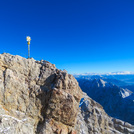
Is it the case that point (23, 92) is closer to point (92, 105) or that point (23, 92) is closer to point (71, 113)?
point (71, 113)

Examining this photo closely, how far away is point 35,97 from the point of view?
26188 mm

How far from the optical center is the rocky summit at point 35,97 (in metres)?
22.5

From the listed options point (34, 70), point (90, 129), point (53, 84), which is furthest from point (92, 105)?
point (34, 70)

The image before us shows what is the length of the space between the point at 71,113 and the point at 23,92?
45.6ft

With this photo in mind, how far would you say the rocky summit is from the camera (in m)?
22.5

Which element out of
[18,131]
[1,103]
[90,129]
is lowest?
[90,129]

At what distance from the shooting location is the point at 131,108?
547 ft

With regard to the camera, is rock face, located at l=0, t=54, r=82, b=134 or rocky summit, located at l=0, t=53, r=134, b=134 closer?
rocky summit, located at l=0, t=53, r=134, b=134

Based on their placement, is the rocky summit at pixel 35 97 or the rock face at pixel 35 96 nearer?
the rocky summit at pixel 35 97

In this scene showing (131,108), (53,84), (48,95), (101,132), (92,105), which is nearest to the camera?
(48,95)

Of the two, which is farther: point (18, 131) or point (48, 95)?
point (48, 95)

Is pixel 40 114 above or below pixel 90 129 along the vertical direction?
above

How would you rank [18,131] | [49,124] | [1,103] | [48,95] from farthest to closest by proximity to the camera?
[48,95], [49,124], [1,103], [18,131]

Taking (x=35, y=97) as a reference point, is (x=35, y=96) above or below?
above
